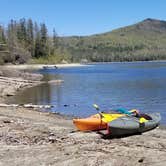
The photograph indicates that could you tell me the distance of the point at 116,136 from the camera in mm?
16812

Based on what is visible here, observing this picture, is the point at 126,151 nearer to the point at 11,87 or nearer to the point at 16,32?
the point at 11,87

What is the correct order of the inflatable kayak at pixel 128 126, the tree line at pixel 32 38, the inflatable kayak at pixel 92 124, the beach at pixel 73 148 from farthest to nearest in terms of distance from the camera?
the tree line at pixel 32 38
the inflatable kayak at pixel 92 124
the inflatable kayak at pixel 128 126
the beach at pixel 73 148

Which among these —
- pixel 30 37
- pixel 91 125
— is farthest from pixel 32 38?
pixel 91 125

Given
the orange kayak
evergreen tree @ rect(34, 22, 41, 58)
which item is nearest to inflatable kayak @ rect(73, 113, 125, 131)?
the orange kayak

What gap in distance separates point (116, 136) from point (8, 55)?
12177 centimetres

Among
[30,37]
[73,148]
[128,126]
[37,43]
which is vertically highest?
[30,37]

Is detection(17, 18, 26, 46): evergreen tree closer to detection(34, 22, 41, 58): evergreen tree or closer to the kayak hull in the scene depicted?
detection(34, 22, 41, 58): evergreen tree

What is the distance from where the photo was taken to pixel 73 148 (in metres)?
14.2

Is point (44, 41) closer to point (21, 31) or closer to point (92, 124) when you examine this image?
point (21, 31)

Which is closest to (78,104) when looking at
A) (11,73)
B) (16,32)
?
(11,73)

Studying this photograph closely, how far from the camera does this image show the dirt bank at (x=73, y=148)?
12.6m

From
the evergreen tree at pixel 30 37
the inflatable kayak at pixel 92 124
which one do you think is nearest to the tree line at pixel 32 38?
the evergreen tree at pixel 30 37

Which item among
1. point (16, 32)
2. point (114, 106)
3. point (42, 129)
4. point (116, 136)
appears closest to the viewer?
point (116, 136)

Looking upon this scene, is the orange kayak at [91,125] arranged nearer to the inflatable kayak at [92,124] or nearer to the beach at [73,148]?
the inflatable kayak at [92,124]
